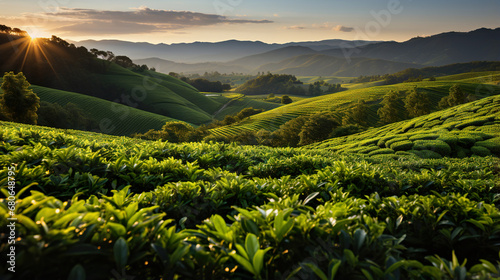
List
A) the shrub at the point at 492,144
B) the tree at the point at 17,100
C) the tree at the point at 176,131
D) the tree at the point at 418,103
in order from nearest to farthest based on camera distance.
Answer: the shrub at the point at 492,144, the tree at the point at 17,100, the tree at the point at 176,131, the tree at the point at 418,103

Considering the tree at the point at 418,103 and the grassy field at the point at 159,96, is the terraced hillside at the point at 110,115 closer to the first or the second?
the grassy field at the point at 159,96

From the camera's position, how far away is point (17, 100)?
38.8 m

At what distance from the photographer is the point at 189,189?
3938 millimetres

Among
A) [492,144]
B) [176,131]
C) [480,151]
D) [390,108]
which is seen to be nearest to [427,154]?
[480,151]

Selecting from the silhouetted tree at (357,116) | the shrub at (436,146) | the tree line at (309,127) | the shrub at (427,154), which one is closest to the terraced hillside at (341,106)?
the silhouetted tree at (357,116)

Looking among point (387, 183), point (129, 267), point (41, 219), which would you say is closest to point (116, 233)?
point (129, 267)

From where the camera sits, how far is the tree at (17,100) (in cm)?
3828

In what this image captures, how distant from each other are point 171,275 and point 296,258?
1.10 metres

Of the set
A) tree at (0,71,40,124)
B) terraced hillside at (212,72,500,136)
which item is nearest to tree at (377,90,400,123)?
terraced hillside at (212,72,500,136)

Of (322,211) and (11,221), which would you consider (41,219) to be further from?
(322,211)

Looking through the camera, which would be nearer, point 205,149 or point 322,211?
point 322,211

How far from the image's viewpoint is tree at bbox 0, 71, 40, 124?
3828 cm

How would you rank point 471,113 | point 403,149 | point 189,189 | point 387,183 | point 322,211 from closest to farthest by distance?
point 322,211
point 189,189
point 387,183
point 403,149
point 471,113

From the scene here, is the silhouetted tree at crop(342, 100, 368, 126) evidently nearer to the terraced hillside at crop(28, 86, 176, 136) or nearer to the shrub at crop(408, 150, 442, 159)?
the shrub at crop(408, 150, 442, 159)
